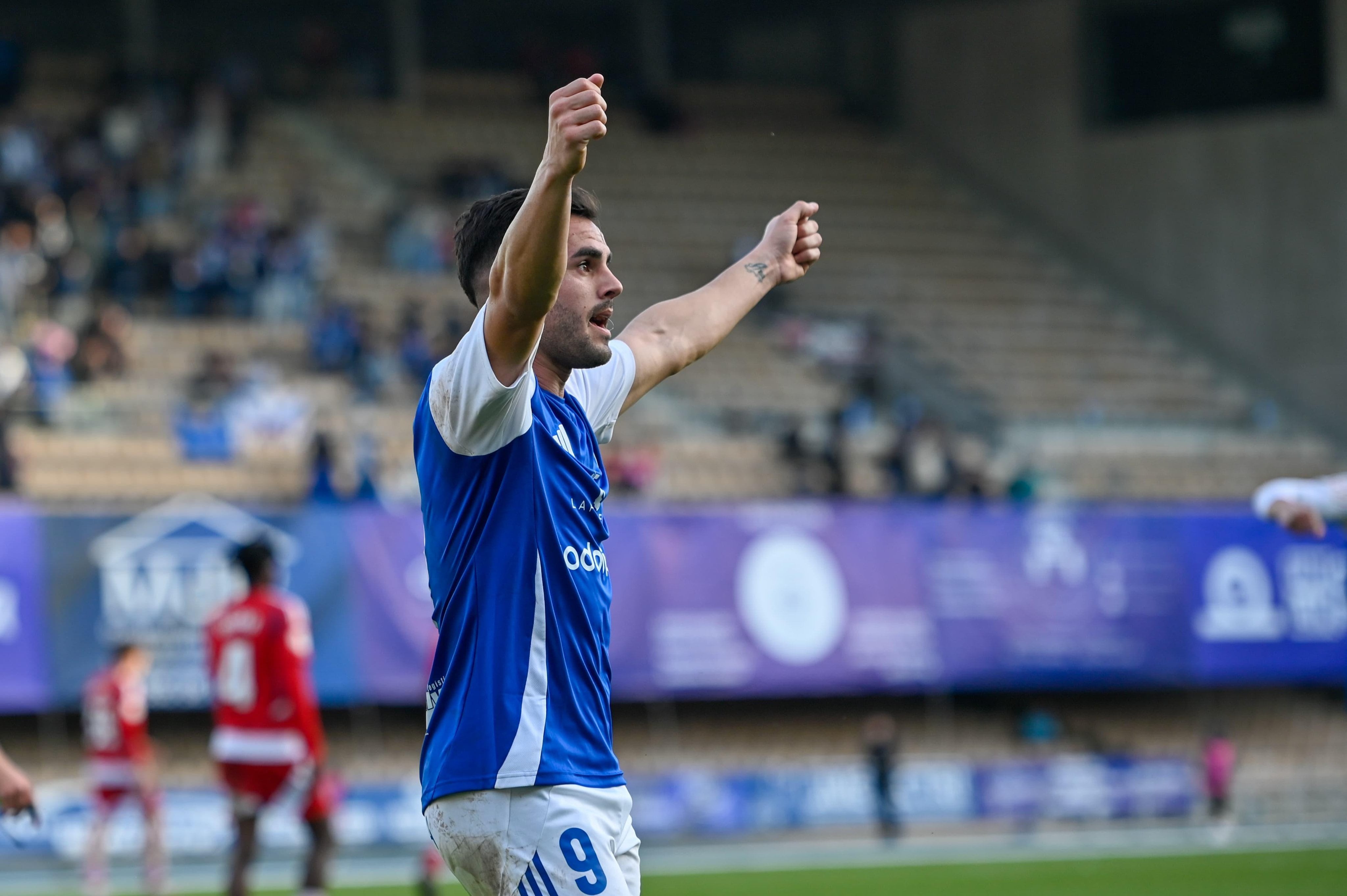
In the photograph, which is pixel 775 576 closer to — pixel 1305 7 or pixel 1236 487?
pixel 1236 487

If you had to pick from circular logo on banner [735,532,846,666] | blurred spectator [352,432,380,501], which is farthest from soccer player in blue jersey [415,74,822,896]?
circular logo on banner [735,532,846,666]

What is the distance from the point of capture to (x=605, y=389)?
5203 mm

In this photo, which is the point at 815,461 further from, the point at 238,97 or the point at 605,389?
the point at 605,389

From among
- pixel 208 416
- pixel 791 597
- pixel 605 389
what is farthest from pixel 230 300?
pixel 605 389

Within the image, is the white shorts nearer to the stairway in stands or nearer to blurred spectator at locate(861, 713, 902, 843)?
blurred spectator at locate(861, 713, 902, 843)

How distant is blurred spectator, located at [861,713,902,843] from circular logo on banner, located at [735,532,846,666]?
1294 millimetres

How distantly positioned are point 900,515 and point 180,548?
850cm

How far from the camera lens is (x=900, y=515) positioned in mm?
23984

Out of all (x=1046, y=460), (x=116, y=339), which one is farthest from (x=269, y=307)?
(x=1046, y=460)

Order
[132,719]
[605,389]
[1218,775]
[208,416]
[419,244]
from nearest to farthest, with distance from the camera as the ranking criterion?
[605,389]
[132,719]
[208,416]
[1218,775]
[419,244]

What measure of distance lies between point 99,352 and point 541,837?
18787mm

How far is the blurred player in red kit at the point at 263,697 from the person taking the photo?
12312 mm

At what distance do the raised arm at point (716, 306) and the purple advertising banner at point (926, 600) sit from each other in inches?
597

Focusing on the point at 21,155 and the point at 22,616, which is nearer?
the point at 22,616
